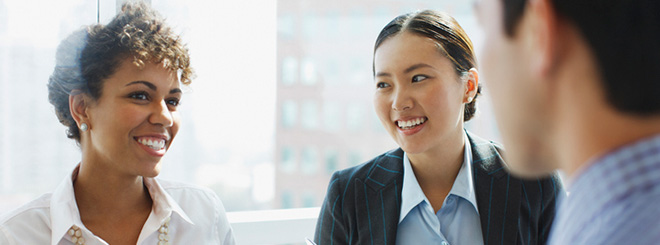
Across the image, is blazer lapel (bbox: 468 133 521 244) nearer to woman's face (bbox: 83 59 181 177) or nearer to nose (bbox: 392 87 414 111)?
nose (bbox: 392 87 414 111)

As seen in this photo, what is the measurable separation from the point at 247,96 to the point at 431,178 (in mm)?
991

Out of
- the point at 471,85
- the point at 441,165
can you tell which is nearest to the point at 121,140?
the point at 441,165

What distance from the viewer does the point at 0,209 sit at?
1849 millimetres

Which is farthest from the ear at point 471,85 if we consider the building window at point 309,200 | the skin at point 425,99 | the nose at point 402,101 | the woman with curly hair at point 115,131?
the building window at point 309,200

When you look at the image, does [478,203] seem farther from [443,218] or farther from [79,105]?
[79,105]

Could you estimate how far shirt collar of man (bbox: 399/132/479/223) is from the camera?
1.63 meters

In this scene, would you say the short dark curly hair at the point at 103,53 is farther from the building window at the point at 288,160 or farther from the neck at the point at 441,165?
the building window at the point at 288,160

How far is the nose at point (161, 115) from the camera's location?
4.75ft

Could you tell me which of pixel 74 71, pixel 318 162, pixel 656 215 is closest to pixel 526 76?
pixel 656 215

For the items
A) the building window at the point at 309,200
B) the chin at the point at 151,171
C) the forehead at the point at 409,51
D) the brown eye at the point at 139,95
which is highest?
the forehead at the point at 409,51

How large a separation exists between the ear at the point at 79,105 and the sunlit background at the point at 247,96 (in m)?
0.36

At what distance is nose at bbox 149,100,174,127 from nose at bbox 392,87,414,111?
2.28 ft

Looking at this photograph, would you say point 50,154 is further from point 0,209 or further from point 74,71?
point 74,71

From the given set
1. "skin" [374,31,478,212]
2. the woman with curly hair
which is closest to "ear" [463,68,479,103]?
"skin" [374,31,478,212]
